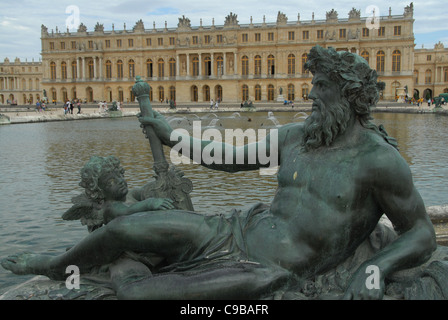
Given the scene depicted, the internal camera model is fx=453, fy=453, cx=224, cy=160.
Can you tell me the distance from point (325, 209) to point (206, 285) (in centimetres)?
62

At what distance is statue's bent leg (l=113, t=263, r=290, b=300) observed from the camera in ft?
6.22

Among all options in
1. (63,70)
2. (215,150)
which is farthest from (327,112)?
(63,70)

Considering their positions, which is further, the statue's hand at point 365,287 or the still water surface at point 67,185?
the still water surface at point 67,185

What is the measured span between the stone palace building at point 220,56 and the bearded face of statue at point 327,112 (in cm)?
5287

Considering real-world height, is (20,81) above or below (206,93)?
above

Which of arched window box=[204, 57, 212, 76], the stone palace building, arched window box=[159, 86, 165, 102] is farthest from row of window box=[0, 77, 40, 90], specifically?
arched window box=[204, 57, 212, 76]

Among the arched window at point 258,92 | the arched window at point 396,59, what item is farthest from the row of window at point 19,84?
the arched window at point 396,59

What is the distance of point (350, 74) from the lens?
2.02 meters

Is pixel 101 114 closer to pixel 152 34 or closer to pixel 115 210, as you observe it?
pixel 115 210

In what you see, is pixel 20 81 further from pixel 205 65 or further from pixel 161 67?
pixel 205 65

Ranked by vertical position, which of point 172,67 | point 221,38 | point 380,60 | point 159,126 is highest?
point 221,38

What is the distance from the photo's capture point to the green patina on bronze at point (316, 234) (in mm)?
1958

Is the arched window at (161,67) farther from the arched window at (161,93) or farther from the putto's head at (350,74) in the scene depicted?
the putto's head at (350,74)

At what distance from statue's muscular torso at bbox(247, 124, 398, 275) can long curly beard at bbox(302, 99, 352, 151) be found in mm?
53
